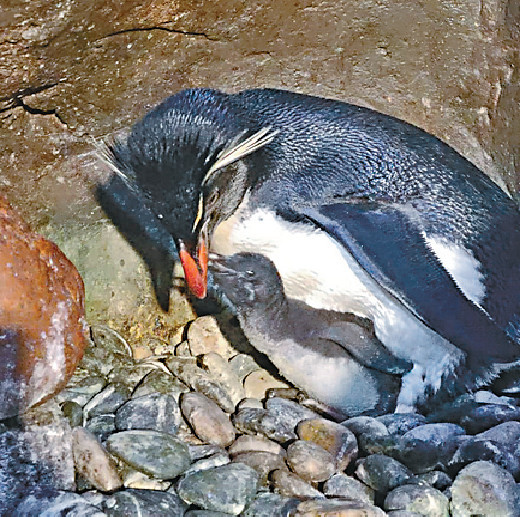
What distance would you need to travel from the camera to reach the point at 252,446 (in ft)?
4.52

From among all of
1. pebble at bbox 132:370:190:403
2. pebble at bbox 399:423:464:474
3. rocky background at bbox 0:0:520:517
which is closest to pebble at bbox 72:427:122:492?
rocky background at bbox 0:0:520:517

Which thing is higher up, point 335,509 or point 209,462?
point 335,509

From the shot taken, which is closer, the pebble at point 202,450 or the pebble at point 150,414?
the pebble at point 202,450

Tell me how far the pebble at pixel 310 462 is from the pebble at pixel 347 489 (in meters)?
0.03

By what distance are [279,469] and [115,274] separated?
94 centimetres

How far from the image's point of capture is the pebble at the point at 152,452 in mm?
1213

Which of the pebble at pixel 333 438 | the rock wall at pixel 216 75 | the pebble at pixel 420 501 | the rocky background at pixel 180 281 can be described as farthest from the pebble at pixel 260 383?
the pebble at pixel 420 501

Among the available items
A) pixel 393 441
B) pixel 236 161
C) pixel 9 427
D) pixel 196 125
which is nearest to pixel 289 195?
pixel 236 161

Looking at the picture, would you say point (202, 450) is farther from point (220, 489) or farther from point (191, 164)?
point (191, 164)

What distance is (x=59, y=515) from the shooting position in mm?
1041

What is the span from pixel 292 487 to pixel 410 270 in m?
0.61

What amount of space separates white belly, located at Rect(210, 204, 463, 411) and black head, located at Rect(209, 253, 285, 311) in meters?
0.02

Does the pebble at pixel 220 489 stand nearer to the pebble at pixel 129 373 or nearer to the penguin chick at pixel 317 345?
the pebble at pixel 129 373

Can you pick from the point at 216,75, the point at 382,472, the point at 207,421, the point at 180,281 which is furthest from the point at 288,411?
the point at 216,75
